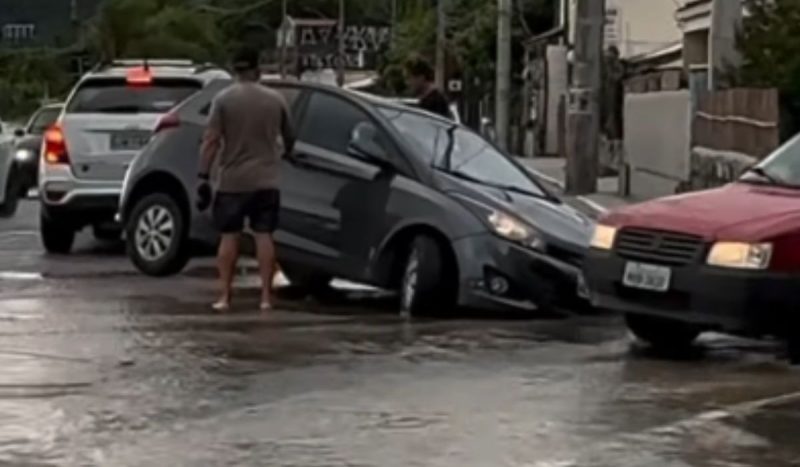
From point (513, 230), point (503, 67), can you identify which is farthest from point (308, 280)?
point (503, 67)

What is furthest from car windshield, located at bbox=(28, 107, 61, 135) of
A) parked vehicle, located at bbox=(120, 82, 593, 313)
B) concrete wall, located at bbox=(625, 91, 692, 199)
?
parked vehicle, located at bbox=(120, 82, 593, 313)

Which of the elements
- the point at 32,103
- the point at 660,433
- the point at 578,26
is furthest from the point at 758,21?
the point at 32,103

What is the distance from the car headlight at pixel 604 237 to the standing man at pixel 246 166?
2593 millimetres

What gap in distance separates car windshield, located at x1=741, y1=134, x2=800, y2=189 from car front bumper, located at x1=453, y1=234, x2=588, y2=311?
140cm

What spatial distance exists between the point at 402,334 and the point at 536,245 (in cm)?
133

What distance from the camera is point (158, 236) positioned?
52.5 ft

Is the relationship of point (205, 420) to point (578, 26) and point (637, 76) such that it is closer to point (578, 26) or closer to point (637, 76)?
point (578, 26)

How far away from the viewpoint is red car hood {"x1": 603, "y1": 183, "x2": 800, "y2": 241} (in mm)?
11211

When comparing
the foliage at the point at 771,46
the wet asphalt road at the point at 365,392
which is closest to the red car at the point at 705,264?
the wet asphalt road at the point at 365,392

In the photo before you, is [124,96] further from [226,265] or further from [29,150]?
[29,150]

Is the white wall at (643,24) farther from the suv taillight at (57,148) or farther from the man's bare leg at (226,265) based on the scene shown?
the man's bare leg at (226,265)

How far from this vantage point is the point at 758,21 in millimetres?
25578

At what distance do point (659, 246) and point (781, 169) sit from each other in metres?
1.31

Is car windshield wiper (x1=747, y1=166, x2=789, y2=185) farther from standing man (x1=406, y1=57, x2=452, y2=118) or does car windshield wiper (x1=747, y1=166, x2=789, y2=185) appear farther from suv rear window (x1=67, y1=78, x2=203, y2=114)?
suv rear window (x1=67, y1=78, x2=203, y2=114)
